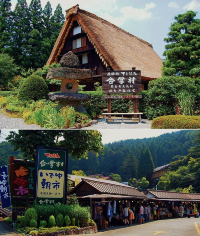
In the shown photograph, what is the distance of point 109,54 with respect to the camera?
17312 mm

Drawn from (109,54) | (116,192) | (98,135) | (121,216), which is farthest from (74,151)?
(109,54)

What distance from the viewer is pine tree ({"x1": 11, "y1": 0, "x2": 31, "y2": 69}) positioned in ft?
94.7

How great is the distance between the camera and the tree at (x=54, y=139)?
9844mm

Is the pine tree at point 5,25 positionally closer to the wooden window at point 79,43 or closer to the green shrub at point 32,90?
the wooden window at point 79,43

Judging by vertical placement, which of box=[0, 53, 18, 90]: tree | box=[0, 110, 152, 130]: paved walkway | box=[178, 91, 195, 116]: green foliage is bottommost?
box=[0, 110, 152, 130]: paved walkway

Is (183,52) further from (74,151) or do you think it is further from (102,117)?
(74,151)

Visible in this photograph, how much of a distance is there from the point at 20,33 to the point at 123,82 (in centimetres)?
2188

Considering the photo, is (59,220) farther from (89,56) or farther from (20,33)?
(20,33)

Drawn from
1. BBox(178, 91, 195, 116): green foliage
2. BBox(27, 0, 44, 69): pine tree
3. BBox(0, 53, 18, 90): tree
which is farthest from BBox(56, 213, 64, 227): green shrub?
BBox(27, 0, 44, 69): pine tree

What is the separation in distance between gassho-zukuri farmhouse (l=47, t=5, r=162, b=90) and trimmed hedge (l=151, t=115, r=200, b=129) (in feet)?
27.0

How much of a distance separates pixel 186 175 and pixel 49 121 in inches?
751

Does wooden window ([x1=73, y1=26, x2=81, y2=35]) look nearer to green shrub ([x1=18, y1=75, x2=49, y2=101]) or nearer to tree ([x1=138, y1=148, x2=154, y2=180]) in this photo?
green shrub ([x1=18, y1=75, x2=49, y2=101])

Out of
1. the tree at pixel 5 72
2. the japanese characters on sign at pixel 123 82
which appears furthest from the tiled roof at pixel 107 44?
the japanese characters on sign at pixel 123 82

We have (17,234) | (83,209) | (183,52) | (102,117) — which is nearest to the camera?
(17,234)
